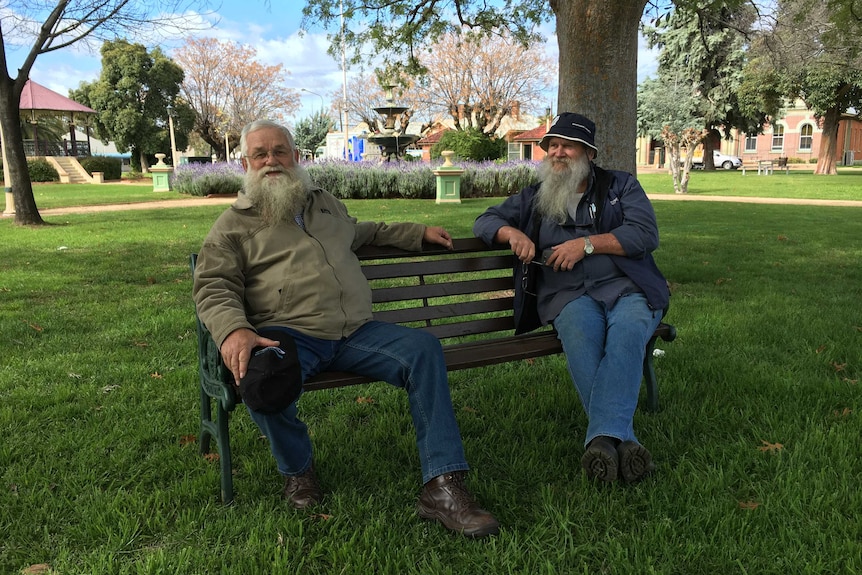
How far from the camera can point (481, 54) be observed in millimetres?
Answer: 40375

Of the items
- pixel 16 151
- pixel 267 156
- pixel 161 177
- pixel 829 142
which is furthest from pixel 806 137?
pixel 267 156

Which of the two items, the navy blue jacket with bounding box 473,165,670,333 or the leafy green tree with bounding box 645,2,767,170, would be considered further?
the leafy green tree with bounding box 645,2,767,170

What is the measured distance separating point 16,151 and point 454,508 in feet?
39.7

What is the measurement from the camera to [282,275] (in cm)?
277

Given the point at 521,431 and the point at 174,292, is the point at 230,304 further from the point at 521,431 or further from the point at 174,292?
the point at 174,292

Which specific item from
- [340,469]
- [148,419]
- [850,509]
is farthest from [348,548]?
[850,509]

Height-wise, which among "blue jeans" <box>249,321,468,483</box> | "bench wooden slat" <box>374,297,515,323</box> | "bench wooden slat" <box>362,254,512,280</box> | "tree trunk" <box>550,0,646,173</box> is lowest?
"blue jeans" <box>249,321,468,483</box>

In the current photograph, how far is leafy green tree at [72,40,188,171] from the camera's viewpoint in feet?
129

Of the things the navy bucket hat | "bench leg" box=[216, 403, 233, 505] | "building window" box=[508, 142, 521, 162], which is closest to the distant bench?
"building window" box=[508, 142, 521, 162]

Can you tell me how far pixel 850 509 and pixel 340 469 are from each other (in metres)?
2.04

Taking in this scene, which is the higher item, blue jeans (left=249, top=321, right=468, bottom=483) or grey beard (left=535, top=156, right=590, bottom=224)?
grey beard (left=535, top=156, right=590, bottom=224)

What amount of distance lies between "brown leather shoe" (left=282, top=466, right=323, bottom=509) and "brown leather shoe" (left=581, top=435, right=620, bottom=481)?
1.09 m

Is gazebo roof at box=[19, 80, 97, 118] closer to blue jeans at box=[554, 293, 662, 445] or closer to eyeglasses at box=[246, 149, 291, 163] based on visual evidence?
eyeglasses at box=[246, 149, 291, 163]

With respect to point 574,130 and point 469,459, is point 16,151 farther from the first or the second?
point 469,459
